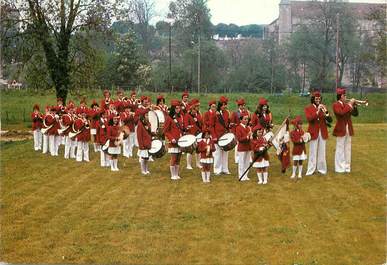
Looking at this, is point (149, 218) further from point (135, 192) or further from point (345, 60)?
point (345, 60)

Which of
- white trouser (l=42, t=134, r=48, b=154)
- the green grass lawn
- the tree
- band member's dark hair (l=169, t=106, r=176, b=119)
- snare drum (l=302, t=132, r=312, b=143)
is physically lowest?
the green grass lawn

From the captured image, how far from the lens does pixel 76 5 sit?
90.4ft

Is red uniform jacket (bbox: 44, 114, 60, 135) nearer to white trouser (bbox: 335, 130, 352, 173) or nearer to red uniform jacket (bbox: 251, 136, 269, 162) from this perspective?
red uniform jacket (bbox: 251, 136, 269, 162)

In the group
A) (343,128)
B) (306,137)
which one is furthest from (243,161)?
(343,128)

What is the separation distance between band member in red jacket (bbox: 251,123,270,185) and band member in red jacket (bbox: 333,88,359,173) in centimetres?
233

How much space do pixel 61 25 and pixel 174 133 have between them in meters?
14.2

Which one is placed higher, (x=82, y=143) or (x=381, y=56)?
(x=381, y=56)

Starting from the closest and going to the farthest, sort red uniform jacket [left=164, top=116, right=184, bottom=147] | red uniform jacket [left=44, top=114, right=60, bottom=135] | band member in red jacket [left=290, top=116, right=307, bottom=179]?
band member in red jacket [left=290, top=116, right=307, bottom=179], red uniform jacket [left=164, top=116, right=184, bottom=147], red uniform jacket [left=44, top=114, right=60, bottom=135]

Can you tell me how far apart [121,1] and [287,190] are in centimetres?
1757

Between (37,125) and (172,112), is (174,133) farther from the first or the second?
(37,125)

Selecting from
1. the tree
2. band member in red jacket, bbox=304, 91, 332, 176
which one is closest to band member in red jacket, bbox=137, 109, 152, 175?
band member in red jacket, bbox=304, 91, 332, 176

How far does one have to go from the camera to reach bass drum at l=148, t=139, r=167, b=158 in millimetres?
15291

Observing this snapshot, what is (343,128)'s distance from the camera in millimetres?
15672

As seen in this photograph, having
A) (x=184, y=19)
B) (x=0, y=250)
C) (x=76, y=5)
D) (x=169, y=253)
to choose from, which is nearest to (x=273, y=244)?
(x=169, y=253)
